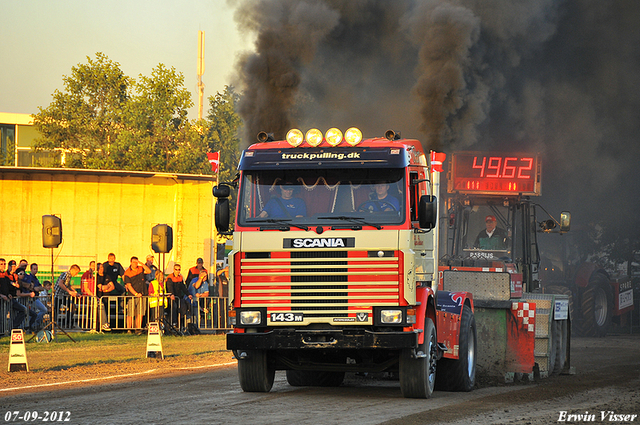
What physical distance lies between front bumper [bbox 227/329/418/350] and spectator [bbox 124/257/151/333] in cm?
1195

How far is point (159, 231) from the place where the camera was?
19.7m

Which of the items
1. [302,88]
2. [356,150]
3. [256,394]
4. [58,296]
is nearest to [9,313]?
[58,296]

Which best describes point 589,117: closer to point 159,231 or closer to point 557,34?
point 557,34

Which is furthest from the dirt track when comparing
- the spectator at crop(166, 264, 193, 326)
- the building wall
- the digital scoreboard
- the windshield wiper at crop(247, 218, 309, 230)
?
the building wall

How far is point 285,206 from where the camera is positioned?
1024cm

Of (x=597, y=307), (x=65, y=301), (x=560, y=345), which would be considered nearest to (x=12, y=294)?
(x=65, y=301)

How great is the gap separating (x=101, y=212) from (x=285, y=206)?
15233mm

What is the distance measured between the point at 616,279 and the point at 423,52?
9496 millimetres

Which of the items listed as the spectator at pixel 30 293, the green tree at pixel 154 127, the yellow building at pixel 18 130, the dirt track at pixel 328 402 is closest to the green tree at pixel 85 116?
the green tree at pixel 154 127

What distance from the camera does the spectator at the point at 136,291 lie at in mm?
21578

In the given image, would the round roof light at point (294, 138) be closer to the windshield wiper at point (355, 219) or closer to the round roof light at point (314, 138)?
the round roof light at point (314, 138)

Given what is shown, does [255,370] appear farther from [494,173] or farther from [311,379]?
[494,173]

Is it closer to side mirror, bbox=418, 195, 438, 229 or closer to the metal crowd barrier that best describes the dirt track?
side mirror, bbox=418, 195, 438, 229

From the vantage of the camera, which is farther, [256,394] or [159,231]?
[159,231]
